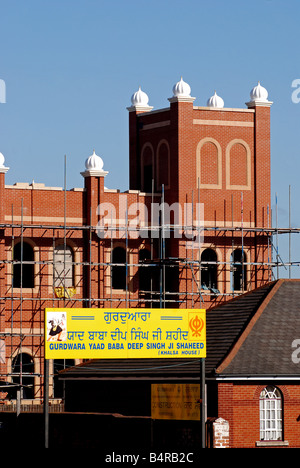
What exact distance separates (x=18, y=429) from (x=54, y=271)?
12.9 meters

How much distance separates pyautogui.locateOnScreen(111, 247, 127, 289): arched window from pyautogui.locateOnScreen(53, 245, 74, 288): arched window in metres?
2.10

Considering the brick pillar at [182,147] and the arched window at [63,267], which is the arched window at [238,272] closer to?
the brick pillar at [182,147]

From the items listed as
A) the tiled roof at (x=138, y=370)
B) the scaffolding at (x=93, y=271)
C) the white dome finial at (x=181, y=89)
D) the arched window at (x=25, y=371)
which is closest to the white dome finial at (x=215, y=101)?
the white dome finial at (x=181, y=89)

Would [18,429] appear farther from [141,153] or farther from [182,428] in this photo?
[141,153]

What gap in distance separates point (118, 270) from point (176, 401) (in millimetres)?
21568

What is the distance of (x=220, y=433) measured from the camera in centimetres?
4147

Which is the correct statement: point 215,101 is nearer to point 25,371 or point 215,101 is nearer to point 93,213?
point 93,213

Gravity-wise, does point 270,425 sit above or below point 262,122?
below

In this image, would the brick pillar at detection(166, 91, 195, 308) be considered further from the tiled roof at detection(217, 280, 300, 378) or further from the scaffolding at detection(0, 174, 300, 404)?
the tiled roof at detection(217, 280, 300, 378)

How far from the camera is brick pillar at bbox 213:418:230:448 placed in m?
41.3

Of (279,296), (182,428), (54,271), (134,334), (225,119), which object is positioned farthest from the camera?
(225,119)

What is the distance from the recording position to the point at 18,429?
4834 centimetres

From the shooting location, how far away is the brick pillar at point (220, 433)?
4134 cm

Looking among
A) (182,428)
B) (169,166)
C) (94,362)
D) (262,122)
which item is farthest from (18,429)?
(262,122)
